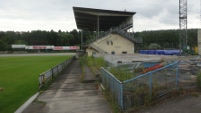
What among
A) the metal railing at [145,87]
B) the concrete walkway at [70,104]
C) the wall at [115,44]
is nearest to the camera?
the metal railing at [145,87]

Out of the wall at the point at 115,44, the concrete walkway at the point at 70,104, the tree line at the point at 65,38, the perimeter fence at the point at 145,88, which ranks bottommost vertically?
the concrete walkway at the point at 70,104

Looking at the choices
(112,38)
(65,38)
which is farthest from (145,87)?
(65,38)

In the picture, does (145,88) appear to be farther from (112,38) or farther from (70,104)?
(112,38)

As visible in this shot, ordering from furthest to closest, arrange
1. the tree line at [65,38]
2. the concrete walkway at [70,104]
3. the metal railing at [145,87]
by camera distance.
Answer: the tree line at [65,38]
the concrete walkway at [70,104]
the metal railing at [145,87]

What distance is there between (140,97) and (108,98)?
2892mm

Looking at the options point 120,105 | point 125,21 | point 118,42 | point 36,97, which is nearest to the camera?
point 120,105

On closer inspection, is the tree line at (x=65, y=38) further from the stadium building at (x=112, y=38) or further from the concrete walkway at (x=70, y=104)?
the concrete walkway at (x=70, y=104)

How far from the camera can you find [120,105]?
8492 mm

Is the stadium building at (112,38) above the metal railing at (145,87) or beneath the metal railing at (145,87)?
above

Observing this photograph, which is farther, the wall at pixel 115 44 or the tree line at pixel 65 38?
the tree line at pixel 65 38

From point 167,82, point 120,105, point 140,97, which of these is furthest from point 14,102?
point 167,82

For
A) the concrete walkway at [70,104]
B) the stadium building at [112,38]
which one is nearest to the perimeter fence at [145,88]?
the concrete walkway at [70,104]

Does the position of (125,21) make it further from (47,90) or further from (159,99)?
(159,99)

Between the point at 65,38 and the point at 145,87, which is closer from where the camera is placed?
the point at 145,87
